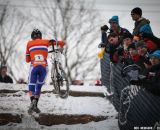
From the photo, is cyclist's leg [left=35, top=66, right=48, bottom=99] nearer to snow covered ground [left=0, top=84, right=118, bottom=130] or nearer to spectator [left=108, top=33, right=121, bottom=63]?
snow covered ground [left=0, top=84, right=118, bottom=130]

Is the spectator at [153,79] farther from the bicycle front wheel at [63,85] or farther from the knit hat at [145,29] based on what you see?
the bicycle front wheel at [63,85]

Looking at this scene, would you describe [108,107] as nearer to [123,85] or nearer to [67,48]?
[123,85]

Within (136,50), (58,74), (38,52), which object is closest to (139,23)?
(136,50)

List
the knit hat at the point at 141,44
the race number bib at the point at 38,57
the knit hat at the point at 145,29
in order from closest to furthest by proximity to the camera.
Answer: the knit hat at the point at 141,44 → the knit hat at the point at 145,29 → the race number bib at the point at 38,57

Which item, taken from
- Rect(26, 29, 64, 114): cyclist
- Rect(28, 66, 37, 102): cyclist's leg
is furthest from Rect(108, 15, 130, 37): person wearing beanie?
Rect(28, 66, 37, 102): cyclist's leg

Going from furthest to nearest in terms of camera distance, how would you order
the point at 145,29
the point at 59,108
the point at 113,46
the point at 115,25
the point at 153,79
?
the point at 59,108
the point at 115,25
the point at 145,29
the point at 113,46
the point at 153,79

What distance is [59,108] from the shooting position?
12656 millimetres

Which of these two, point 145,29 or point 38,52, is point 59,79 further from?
point 145,29

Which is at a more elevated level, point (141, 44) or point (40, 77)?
point (141, 44)

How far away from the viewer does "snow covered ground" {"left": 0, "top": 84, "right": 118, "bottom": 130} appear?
10.4 meters

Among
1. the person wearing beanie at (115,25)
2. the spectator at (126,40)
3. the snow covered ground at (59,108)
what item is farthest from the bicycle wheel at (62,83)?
the spectator at (126,40)

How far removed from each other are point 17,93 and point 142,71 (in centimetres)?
665

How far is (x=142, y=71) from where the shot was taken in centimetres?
916

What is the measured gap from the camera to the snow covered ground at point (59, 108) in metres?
10.4
